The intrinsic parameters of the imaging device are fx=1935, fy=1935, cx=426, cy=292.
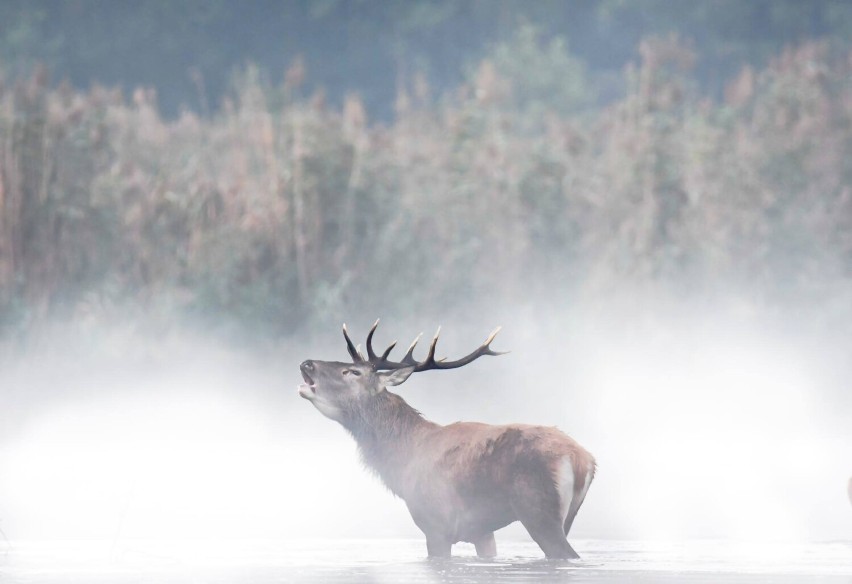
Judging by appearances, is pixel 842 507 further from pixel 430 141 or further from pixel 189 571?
pixel 430 141

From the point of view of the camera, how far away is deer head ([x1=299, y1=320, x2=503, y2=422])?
9.72m

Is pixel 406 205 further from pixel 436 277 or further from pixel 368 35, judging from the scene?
pixel 368 35

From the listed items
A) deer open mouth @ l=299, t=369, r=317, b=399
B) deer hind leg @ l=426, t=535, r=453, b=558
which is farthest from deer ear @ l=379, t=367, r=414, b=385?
deer hind leg @ l=426, t=535, r=453, b=558

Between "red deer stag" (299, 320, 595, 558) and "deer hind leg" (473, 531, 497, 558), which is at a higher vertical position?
"red deer stag" (299, 320, 595, 558)

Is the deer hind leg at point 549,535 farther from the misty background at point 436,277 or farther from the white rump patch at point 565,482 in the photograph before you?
the misty background at point 436,277

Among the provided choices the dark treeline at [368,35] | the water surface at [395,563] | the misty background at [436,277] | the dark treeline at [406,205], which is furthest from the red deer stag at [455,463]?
the dark treeline at [368,35]

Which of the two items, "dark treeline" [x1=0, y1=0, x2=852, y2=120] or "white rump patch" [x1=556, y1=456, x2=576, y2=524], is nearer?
"white rump patch" [x1=556, y1=456, x2=576, y2=524]

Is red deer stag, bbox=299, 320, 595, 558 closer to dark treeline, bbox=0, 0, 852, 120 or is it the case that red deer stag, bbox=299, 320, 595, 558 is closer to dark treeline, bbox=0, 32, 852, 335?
dark treeline, bbox=0, 32, 852, 335

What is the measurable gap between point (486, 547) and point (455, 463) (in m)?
0.44

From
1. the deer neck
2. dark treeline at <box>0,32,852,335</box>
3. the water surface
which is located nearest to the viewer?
the water surface

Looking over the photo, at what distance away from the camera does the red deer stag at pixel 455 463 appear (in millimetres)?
8891

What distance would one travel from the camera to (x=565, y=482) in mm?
8867

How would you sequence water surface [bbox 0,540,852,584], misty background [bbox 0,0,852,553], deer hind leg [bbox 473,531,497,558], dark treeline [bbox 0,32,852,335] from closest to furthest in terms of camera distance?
water surface [bbox 0,540,852,584]
deer hind leg [bbox 473,531,497,558]
misty background [bbox 0,0,852,553]
dark treeline [bbox 0,32,852,335]

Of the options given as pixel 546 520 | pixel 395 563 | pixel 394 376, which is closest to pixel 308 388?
pixel 394 376
